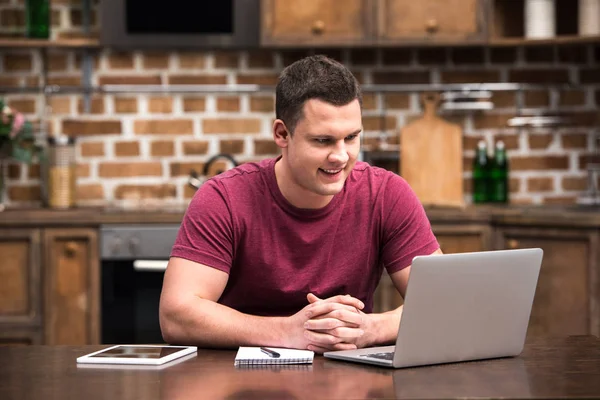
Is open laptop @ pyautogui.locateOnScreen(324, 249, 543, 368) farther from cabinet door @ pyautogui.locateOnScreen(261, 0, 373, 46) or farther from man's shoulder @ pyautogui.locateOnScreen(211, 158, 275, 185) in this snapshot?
cabinet door @ pyautogui.locateOnScreen(261, 0, 373, 46)

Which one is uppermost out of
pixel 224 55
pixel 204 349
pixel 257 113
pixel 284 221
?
pixel 224 55

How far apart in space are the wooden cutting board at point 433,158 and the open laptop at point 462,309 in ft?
7.83

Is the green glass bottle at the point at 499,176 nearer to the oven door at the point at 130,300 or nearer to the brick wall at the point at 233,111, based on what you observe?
the brick wall at the point at 233,111

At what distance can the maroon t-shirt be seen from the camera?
2.19 meters

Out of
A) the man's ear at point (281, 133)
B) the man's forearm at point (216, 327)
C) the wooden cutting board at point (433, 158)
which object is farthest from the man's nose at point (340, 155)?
the wooden cutting board at point (433, 158)

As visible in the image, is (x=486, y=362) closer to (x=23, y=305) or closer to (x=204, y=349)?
(x=204, y=349)

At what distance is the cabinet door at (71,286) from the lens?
3.70m

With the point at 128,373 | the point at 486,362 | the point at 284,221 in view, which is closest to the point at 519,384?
the point at 486,362

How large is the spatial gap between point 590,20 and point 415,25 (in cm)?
→ 76

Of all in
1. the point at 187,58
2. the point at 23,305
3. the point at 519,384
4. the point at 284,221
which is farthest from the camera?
the point at 187,58

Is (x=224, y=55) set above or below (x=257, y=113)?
above

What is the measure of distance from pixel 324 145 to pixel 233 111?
2.27m

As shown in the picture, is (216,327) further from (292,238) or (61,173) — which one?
(61,173)

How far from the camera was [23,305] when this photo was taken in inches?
146
